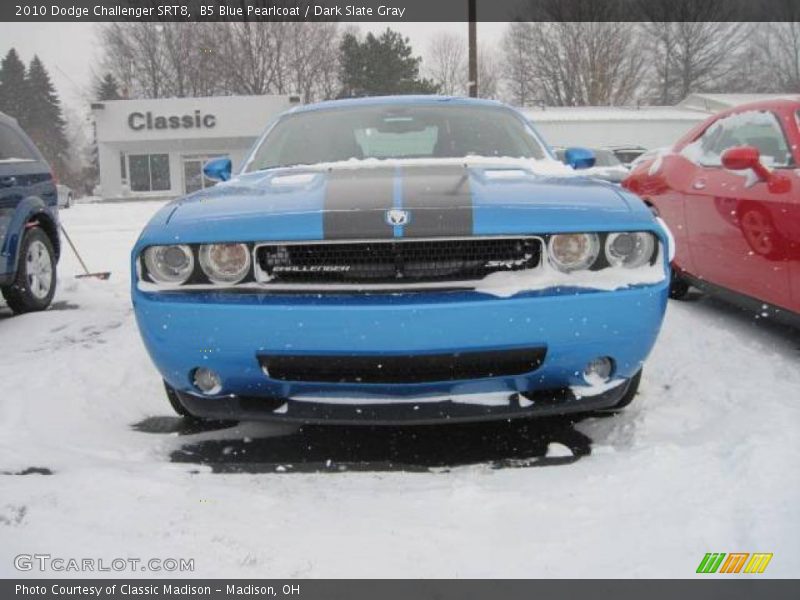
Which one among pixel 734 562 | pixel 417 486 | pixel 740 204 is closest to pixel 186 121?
pixel 740 204

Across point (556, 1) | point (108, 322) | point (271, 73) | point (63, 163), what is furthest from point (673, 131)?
point (63, 163)

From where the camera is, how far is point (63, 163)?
6022cm

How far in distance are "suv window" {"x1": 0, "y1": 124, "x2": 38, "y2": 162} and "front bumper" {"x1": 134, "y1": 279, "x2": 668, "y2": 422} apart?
11.4 feet

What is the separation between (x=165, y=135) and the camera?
31984mm

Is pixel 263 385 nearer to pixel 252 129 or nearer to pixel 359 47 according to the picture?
pixel 252 129

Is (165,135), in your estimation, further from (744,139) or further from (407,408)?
(407,408)

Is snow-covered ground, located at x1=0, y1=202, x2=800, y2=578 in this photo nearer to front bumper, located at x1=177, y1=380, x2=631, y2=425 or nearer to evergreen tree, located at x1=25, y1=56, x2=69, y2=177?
front bumper, located at x1=177, y1=380, x2=631, y2=425

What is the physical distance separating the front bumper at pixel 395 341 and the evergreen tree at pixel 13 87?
66.5 meters

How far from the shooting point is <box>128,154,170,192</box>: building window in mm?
32875

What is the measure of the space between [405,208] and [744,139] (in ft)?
9.39

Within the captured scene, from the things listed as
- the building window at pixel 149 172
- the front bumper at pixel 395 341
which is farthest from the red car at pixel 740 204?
the building window at pixel 149 172

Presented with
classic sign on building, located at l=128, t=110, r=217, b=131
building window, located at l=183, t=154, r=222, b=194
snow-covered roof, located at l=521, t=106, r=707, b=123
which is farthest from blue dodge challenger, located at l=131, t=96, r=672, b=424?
building window, located at l=183, t=154, r=222, b=194

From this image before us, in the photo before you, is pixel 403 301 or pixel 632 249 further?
pixel 632 249

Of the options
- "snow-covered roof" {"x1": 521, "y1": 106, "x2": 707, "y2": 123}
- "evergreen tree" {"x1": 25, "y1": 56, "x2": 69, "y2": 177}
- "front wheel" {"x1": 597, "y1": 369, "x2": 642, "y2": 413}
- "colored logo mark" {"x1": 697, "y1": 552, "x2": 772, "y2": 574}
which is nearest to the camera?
"colored logo mark" {"x1": 697, "y1": 552, "x2": 772, "y2": 574}
